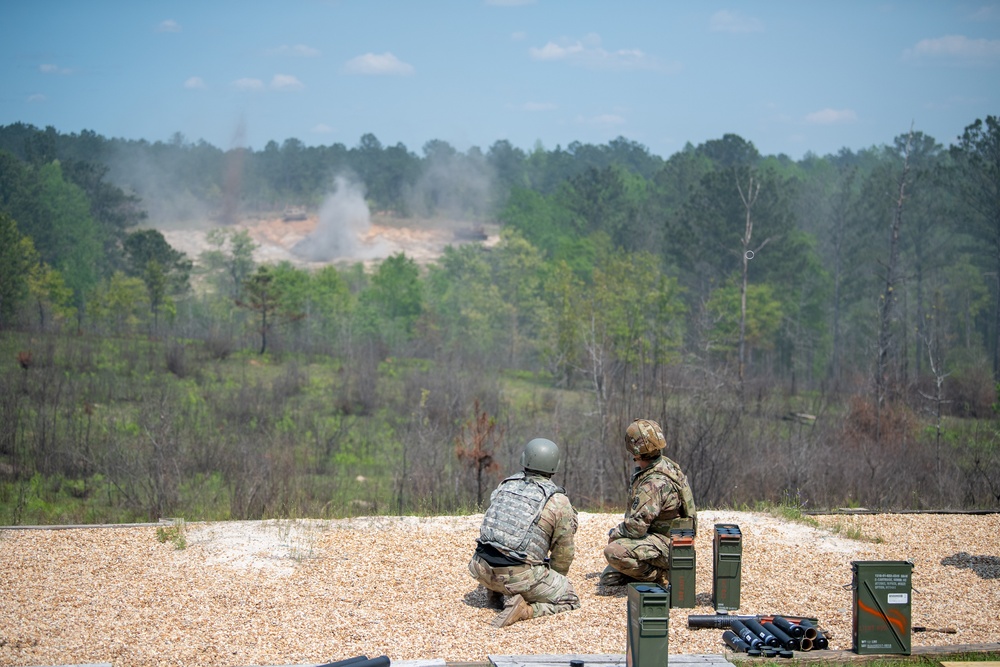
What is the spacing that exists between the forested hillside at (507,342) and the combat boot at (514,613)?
552 centimetres

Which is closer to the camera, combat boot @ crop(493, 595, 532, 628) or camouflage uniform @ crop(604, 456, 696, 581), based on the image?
combat boot @ crop(493, 595, 532, 628)

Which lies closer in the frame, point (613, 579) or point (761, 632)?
point (761, 632)

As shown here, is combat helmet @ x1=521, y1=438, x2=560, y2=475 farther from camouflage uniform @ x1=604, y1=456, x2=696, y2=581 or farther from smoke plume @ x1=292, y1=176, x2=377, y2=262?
smoke plume @ x1=292, y1=176, x2=377, y2=262

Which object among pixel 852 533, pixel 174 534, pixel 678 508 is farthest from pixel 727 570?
pixel 174 534

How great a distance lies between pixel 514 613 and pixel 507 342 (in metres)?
53.0

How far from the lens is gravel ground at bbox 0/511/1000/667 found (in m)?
8.41

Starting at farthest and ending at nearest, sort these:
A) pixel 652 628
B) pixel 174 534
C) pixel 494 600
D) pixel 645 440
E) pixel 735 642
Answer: pixel 174 534, pixel 645 440, pixel 494 600, pixel 735 642, pixel 652 628

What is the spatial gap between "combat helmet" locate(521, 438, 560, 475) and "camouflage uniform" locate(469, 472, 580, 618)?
3.6 inches

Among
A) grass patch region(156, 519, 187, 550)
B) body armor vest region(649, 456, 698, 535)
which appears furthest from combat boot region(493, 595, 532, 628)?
grass patch region(156, 519, 187, 550)

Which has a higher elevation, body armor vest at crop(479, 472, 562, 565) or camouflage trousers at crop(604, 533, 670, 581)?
body armor vest at crop(479, 472, 562, 565)

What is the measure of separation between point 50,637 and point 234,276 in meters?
65.1

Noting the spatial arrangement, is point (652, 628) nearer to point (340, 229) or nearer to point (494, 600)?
point (494, 600)

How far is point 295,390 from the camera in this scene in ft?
116

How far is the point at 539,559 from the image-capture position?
9.28 meters
